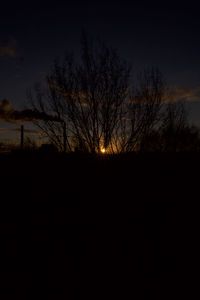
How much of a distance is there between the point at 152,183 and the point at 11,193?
3333 mm

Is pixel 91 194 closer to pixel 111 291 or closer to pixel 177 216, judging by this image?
pixel 177 216

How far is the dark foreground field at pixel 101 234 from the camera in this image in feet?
6.11

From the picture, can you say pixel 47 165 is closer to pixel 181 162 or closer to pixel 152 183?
pixel 152 183

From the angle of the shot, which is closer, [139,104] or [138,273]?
[138,273]

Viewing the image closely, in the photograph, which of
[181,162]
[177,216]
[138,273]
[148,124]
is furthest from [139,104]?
[138,273]

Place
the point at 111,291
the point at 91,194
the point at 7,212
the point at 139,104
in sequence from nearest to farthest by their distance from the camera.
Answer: the point at 111,291 → the point at 7,212 → the point at 91,194 → the point at 139,104

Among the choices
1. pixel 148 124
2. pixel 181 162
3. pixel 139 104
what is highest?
pixel 139 104

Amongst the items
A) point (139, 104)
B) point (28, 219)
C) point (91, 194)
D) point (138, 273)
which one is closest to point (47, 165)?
point (91, 194)

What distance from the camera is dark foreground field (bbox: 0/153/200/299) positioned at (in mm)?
1863

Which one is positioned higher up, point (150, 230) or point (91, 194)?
point (91, 194)

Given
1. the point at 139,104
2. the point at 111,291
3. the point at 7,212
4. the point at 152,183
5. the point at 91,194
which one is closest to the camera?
the point at 111,291

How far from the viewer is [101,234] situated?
8.95 feet

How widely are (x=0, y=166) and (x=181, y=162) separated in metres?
6.34

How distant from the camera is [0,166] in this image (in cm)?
689
